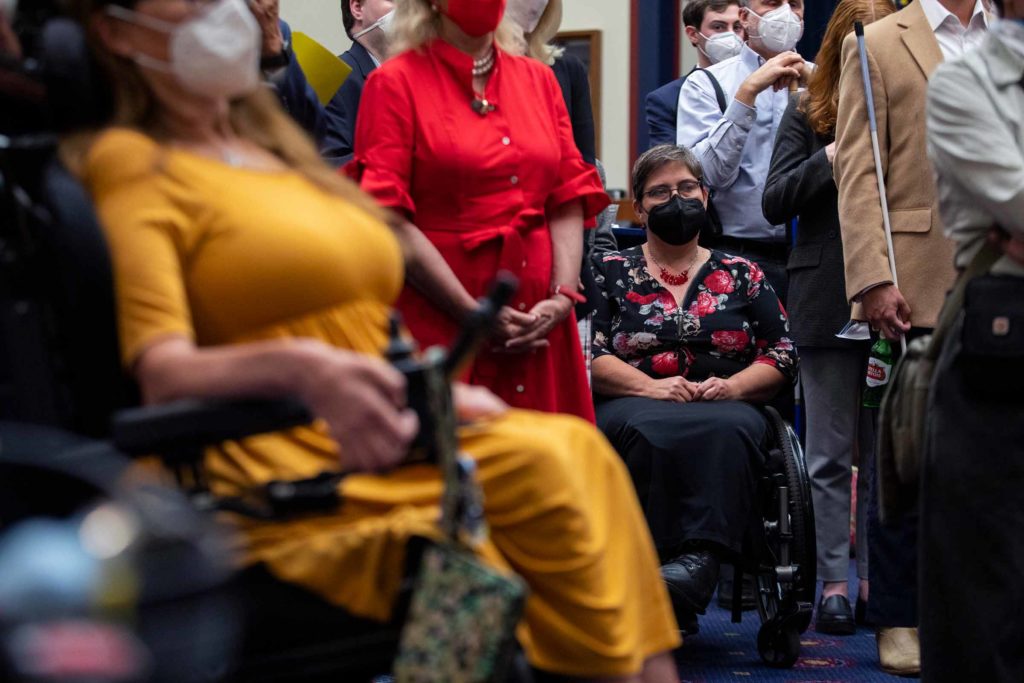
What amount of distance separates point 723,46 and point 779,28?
65cm

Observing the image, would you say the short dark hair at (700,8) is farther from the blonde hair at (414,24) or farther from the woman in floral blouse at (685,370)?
the blonde hair at (414,24)

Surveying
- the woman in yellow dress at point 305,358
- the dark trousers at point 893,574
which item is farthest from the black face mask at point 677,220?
the woman in yellow dress at point 305,358

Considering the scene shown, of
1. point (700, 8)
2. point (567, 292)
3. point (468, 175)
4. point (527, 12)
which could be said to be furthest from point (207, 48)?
point (700, 8)

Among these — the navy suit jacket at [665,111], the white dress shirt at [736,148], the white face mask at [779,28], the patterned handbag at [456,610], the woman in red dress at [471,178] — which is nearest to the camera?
the patterned handbag at [456,610]

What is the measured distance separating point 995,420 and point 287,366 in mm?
1274

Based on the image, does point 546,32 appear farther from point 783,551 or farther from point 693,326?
point 783,551

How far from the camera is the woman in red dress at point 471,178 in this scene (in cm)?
298

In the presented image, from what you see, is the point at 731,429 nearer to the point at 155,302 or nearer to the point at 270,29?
the point at 270,29

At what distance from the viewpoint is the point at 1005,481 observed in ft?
7.86

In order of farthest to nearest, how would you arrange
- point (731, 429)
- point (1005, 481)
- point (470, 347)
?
1. point (731, 429)
2. point (1005, 481)
3. point (470, 347)

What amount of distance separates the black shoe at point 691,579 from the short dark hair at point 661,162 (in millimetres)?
1063

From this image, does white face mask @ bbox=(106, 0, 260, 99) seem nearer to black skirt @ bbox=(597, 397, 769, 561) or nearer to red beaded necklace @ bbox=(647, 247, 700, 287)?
black skirt @ bbox=(597, 397, 769, 561)

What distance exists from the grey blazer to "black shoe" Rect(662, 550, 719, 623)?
75 cm

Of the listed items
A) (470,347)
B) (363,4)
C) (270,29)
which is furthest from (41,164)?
(363,4)
